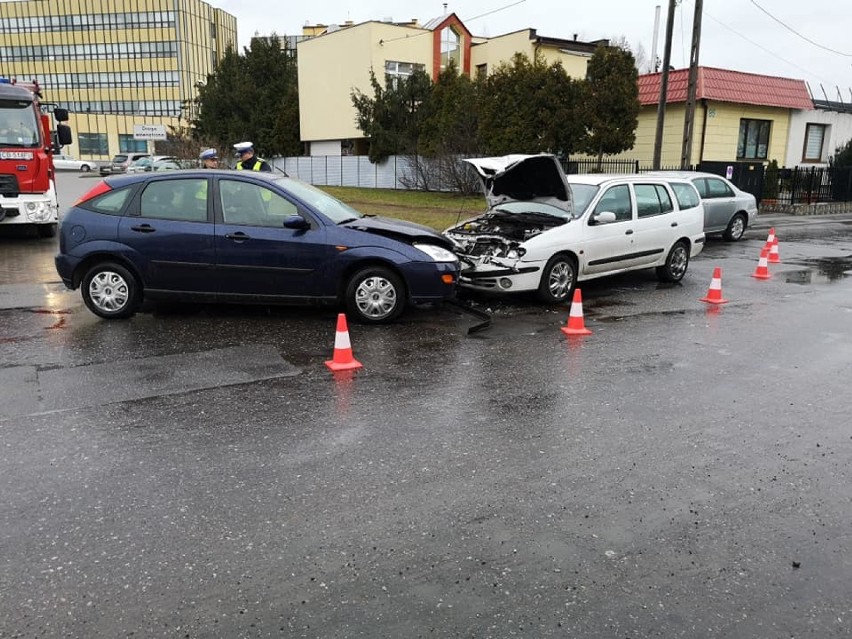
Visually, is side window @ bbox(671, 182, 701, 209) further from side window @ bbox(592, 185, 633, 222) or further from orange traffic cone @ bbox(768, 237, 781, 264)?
orange traffic cone @ bbox(768, 237, 781, 264)

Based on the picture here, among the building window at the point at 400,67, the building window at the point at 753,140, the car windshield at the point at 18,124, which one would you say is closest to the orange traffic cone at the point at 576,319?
the car windshield at the point at 18,124

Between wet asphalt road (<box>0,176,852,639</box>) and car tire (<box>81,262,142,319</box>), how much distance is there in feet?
1.29

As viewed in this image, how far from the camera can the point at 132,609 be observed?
301cm

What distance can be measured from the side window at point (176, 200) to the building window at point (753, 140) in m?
27.5

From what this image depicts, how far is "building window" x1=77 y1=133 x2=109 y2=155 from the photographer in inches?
3164

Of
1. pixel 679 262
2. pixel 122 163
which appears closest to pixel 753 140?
pixel 679 262

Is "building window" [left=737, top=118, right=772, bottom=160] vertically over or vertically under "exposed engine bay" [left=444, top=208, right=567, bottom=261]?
over

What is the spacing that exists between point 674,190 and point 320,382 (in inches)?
291

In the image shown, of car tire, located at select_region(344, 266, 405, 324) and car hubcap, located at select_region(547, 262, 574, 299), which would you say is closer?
car tire, located at select_region(344, 266, 405, 324)

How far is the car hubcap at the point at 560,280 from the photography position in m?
9.30

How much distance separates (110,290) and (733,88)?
27.3m

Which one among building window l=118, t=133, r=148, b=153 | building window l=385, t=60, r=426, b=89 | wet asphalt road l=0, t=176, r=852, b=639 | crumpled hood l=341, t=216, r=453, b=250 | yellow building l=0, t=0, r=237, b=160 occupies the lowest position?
wet asphalt road l=0, t=176, r=852, b=639

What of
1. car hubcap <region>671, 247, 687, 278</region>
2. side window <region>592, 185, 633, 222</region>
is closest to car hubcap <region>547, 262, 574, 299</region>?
side window <region>592, 185, 633, 222</region>

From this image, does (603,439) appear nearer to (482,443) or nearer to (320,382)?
(482,443)
